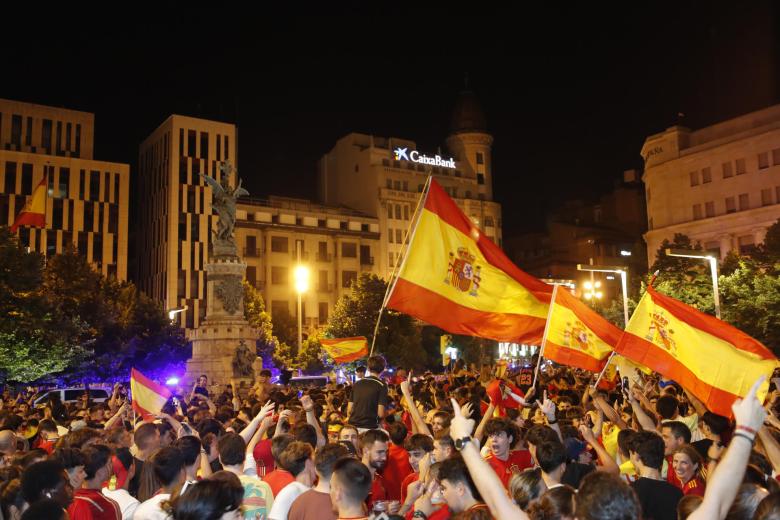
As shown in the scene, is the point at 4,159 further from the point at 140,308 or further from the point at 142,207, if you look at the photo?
the point at 140,308

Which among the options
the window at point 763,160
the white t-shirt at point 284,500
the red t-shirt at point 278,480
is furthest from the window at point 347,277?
the white t-shirt at point 284,500

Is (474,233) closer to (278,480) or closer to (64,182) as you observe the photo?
(278,480)

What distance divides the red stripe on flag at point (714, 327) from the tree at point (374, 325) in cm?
5182

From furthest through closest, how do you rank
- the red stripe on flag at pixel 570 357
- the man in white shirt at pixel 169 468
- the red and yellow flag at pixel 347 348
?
the red and yellow flag at pixel 347 348
the red stripe on flag at pixel 570 357
the man in white shirt at pixel 169 468

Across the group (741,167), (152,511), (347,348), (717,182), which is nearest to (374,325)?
(717,182)

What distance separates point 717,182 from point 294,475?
243ft

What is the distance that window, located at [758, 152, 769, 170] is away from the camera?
68188 mm

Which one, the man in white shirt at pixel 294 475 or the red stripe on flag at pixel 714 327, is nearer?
the man in white shirt at pixel 294 475

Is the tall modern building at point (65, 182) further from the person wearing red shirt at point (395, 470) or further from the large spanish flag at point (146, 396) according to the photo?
the person wearing red shirt at point (395, 470)

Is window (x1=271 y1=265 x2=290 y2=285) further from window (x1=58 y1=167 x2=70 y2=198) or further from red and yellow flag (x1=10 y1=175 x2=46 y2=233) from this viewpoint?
red and yellow flag (x1=10 y1=175 x2=46 y2=233)

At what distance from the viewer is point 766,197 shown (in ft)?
225

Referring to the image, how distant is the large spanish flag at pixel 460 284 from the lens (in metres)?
10.6

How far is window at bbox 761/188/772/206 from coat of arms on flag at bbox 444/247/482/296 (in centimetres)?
6590

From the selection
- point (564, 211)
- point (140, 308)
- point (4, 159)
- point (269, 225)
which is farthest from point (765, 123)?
point (4, 159)
